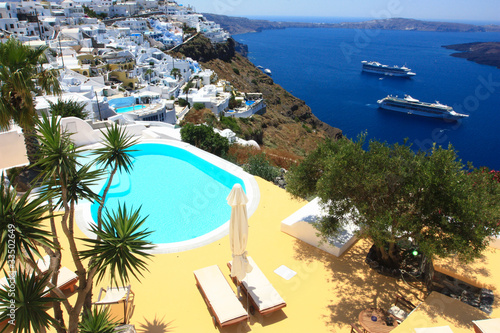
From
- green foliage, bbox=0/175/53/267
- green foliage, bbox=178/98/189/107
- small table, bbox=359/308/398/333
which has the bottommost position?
green foliage, bbox=178/98/189/107

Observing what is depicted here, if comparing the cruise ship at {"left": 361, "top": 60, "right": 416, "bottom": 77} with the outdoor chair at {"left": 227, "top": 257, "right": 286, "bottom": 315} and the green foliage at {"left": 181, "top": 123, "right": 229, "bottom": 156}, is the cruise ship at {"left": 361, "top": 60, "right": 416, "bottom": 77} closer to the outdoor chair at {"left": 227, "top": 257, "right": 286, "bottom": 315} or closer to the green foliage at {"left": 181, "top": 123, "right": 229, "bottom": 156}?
the green foliage at {"left": 181, "top": 123, "right": 229, "bottom": 156}

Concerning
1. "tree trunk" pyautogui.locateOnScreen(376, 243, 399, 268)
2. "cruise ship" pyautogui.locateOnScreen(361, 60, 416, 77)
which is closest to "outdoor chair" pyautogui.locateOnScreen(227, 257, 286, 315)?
"tree trunk" pyautogui.locateOnScreen(376, 243, 399, 268)

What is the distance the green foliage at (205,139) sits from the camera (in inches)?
581

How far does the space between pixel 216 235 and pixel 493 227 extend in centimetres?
593

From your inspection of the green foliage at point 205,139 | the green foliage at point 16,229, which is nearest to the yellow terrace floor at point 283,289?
the green foliage at point 16,229

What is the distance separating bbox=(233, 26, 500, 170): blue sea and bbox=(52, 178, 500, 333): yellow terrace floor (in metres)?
17.2

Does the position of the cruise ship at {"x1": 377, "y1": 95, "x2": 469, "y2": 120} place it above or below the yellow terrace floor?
below

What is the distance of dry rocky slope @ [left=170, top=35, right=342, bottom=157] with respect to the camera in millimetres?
40616

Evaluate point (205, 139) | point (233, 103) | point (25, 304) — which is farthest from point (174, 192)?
point (233, 103)

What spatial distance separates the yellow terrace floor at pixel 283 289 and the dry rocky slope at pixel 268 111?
19.9m

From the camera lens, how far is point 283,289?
22.5ft

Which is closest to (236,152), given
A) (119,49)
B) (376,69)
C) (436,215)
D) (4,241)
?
(436,215)

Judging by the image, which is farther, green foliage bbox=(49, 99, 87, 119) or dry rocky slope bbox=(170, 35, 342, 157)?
dry rocky slope bbox=(170, 35, 342, 157)

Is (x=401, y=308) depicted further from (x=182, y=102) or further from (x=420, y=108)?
(x=420, y=108)
